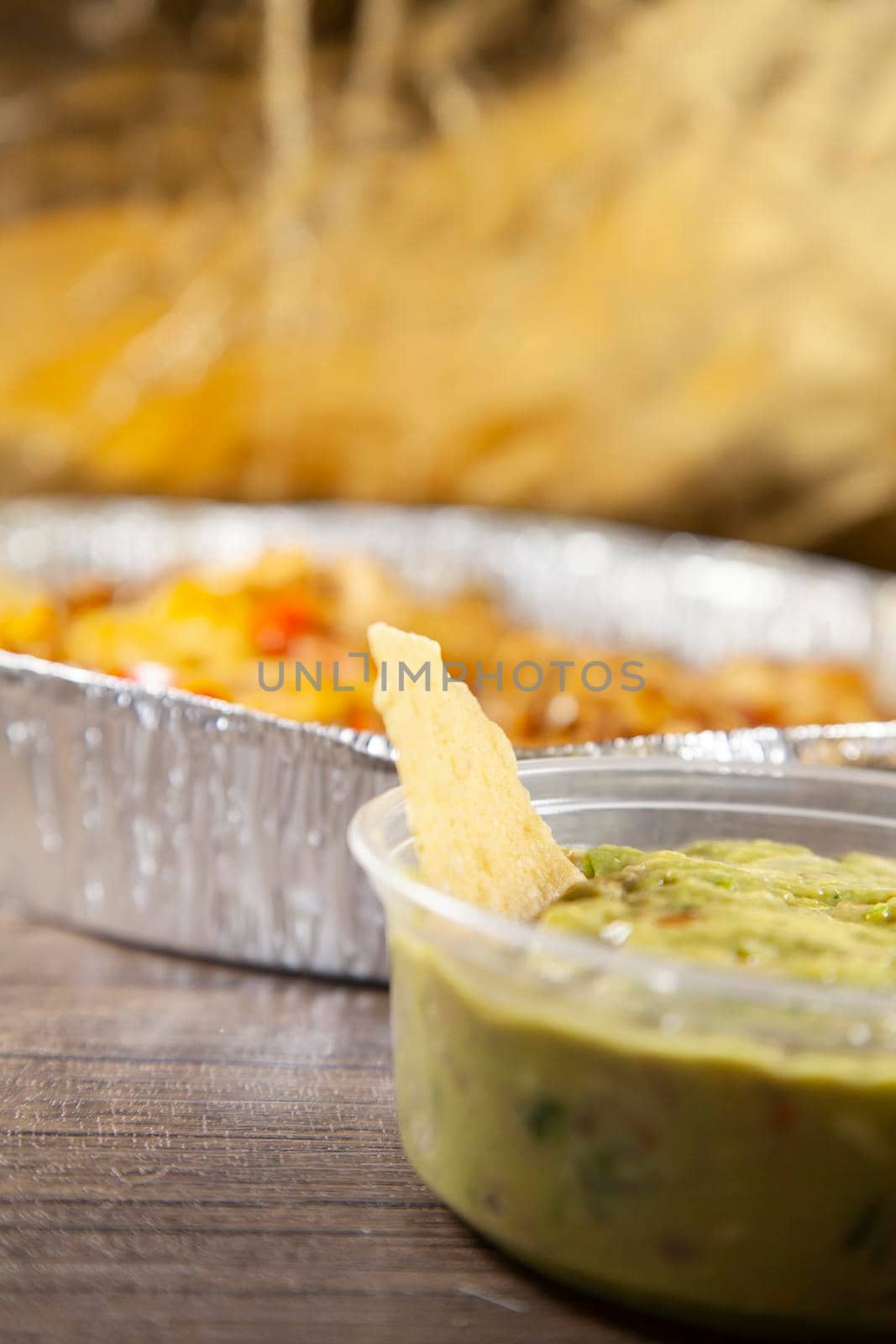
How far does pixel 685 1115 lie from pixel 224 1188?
338 mm

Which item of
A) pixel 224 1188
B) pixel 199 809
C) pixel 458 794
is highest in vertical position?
pixel 458 794

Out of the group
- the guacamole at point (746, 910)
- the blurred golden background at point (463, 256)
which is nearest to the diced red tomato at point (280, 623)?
the guacamole at point (746, 910)

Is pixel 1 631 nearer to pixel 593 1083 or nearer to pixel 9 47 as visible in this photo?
pixel 593 1083

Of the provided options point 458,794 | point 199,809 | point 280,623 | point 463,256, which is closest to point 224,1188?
point 458,794

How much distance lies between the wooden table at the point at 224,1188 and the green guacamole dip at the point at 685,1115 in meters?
0.06

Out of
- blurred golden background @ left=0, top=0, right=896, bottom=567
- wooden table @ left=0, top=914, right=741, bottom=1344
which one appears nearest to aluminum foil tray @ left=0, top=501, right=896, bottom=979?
wooden table @ left=0, top=914, right=741, bottom=1344

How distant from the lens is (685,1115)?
63cm

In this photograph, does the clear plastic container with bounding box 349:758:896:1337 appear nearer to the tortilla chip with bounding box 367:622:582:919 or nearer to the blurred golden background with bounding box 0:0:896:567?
the tortilla chip with bounding box 367:622:582:919

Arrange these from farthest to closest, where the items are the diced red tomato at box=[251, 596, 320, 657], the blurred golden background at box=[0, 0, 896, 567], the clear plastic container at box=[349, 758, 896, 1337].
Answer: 1. the blurred golden background at box=[0, 0, 896, 567]
2. the diced red tomato at box=[251, 596, 320, 657]
3. the clear plastic container at box=[349, 758, 896, 1337]

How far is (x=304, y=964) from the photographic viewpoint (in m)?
1.21

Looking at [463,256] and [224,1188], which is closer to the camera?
[224,1188]

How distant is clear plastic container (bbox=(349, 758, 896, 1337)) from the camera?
2.01 ft

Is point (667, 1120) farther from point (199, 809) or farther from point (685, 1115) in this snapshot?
point (199, 809)

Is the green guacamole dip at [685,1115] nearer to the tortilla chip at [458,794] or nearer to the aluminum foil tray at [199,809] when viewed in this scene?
the tortilla chip at [458,794]
